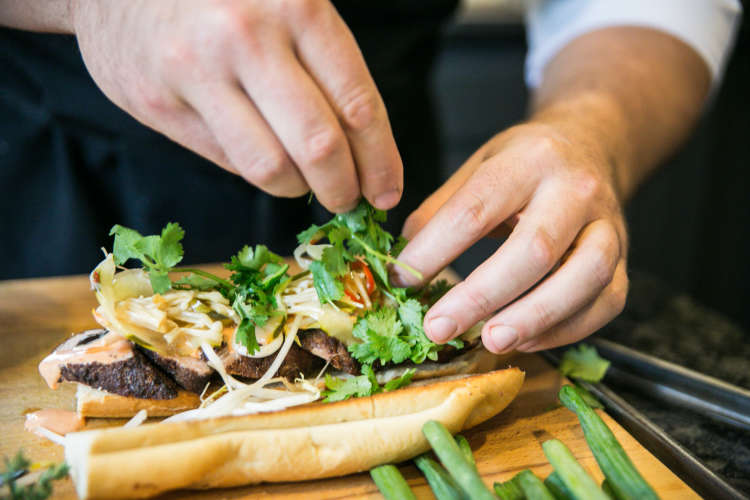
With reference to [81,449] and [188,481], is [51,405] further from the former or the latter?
[188,481]

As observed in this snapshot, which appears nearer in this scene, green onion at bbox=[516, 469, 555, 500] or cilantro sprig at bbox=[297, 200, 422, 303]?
green onion at bbox=[516, 469, 555, 500]

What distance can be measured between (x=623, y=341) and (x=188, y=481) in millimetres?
2068

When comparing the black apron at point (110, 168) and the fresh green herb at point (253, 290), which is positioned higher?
the black apron at point (110, 168)

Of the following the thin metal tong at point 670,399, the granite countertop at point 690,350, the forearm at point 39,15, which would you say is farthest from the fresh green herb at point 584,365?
the forearm at point 39,15

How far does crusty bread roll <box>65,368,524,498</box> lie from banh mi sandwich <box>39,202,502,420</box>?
0.54ft

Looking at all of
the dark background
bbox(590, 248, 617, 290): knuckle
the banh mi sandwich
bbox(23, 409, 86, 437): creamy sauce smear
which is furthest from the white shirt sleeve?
bbox(23, 409, 86, 437): creamy sauce smear

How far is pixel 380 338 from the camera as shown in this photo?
201cm

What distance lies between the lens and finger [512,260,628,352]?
78.8 inches

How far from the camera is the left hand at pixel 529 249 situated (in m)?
1.82

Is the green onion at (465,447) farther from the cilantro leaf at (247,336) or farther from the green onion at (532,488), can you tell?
the cilantro leaf at (247,336)

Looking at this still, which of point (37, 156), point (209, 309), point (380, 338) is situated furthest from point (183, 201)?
point (380, 338)

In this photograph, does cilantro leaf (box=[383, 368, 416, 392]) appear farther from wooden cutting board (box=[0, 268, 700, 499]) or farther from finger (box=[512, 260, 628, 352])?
finger (box=[512, 260, 628, 352])

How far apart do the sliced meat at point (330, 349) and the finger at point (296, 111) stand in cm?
74

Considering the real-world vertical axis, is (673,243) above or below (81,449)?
above
